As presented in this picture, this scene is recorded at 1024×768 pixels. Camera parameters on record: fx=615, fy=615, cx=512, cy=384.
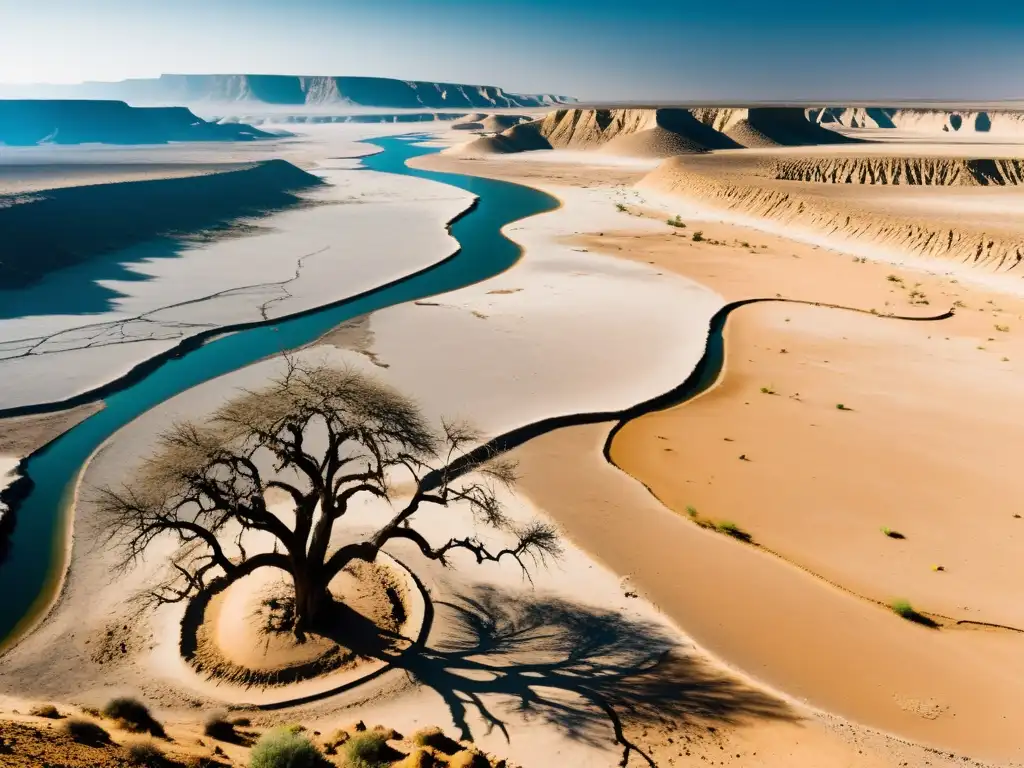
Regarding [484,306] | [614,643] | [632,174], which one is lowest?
[614,643]

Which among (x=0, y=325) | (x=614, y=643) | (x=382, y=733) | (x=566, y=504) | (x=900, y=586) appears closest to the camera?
(x=382, y=733)

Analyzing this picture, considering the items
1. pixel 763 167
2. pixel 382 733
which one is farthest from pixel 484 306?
pixel 763 167

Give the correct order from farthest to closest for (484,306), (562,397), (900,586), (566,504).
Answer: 1. (484,306)
2. (562,397)
3. (566,504)
4. (900,586)

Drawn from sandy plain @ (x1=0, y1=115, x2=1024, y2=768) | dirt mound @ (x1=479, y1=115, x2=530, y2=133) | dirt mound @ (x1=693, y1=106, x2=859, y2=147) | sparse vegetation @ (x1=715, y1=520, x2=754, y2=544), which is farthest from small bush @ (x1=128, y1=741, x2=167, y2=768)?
dirt mound @ (x1=479, y1=115, x2=530, y2=133)

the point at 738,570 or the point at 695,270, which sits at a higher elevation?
the point at 695,270

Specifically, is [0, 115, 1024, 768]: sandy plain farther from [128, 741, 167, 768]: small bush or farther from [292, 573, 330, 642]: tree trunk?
[128, 741, 167, 768]: small bush

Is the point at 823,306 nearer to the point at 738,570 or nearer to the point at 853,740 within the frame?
the point at 738,570

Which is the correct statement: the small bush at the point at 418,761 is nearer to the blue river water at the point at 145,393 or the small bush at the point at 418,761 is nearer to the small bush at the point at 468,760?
the small bush at the point at 468,760
